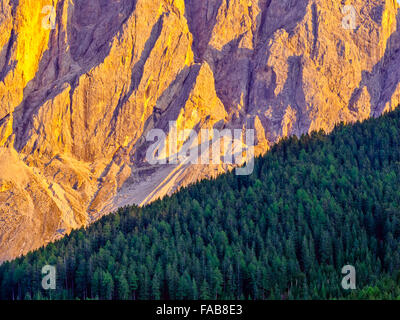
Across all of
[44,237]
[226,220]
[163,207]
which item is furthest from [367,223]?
[44,237]

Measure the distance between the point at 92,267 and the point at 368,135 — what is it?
6305cm

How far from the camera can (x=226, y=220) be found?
407 ft

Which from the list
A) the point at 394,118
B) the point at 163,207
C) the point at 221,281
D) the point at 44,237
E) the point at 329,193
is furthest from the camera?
the point at 44,237

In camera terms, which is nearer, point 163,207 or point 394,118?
point 163,207

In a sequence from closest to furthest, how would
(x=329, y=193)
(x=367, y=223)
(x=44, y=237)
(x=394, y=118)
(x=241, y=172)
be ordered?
(x=367, y=223), (x=329, y=193), (x=241, y=172), (x=394, y=118), (x=44, y=237)

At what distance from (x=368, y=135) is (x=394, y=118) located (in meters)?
11.1

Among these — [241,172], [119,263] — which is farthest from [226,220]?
[241,172]

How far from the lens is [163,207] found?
136500 millimetres

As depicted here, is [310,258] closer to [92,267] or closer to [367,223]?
[367,223]
